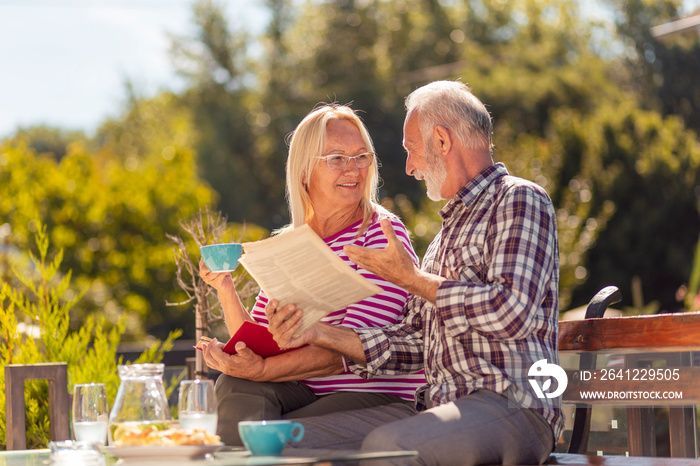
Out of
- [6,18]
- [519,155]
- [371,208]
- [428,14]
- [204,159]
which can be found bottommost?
[371,208]

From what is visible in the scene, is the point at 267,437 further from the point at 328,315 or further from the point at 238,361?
the point at 328,315

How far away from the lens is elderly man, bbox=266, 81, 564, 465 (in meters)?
2.36

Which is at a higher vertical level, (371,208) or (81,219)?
(81,219)

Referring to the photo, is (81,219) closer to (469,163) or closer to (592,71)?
(469,163)

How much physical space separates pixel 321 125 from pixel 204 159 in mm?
27224

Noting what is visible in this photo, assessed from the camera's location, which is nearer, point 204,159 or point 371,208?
point 371,208

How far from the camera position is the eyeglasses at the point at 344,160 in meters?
3.32

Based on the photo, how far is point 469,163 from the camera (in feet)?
9.09

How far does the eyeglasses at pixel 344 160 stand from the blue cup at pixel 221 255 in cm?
60

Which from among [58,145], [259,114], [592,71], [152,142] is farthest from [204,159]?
[58,145]

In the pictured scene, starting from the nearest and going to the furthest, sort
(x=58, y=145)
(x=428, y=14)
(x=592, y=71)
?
(x=592, y=71), (x=428, y=14), (x=58, y=145)

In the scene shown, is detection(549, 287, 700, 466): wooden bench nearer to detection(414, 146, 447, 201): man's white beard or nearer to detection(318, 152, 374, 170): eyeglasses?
detection(414, 146, 447, 201): man's white beard

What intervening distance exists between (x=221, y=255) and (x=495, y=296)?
978 mm

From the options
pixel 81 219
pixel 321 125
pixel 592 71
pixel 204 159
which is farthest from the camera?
pixel 204 159
